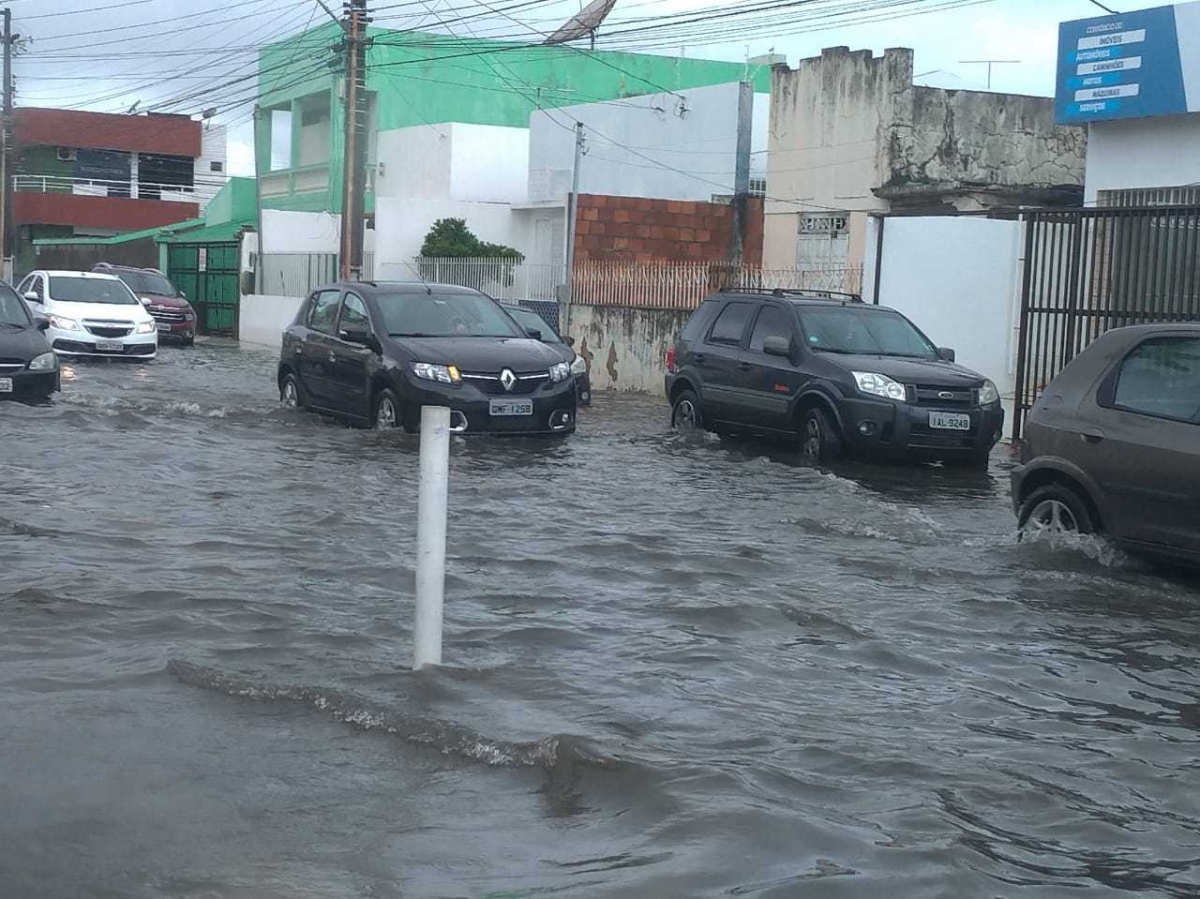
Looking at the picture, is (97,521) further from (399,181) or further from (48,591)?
(399,181)

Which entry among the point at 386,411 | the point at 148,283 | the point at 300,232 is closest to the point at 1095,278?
the point at 386,411

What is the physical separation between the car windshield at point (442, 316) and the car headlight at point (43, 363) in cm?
382

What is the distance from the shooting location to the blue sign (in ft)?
60.8

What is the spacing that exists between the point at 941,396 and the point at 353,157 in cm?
1756

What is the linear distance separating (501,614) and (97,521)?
11.5 ft

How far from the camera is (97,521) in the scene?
9953 mm

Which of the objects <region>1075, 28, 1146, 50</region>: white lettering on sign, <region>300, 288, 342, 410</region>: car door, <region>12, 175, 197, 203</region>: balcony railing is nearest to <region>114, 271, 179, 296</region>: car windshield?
<region>300, 288, 342, 410</region>: car door

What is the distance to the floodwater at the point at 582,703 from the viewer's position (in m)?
4.48

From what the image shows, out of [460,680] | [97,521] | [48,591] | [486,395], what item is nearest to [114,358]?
[486,395]

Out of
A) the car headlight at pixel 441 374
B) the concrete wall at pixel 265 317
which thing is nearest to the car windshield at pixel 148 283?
the concrete wall at pixel 265 317

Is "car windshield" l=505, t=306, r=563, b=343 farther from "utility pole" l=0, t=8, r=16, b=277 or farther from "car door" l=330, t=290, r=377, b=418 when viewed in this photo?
"utility pole" l=0, t=8, r=16, b=277

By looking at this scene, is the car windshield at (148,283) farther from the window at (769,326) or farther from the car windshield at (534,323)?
the window at (769,326)

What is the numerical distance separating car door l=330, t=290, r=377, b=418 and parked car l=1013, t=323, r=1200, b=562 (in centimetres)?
730

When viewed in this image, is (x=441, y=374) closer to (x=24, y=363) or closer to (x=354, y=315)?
(x=354, y=315)
